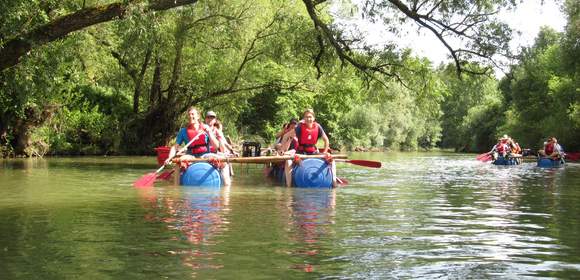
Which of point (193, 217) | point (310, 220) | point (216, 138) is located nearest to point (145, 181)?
point (216, 138)

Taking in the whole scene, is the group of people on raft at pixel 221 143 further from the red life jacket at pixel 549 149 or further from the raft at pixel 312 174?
the red life jacket at pixel 549 149

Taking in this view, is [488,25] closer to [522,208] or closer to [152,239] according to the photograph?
[522,208]

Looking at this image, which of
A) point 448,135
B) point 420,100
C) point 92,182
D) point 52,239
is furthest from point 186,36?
point 448,135

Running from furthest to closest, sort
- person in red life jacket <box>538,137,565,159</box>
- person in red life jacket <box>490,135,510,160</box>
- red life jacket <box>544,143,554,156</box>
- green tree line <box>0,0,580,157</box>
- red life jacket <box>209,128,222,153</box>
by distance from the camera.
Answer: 1. person in red life jacket <box>490,135,510,160</box>
2. red life jacket <box>544,143,554,156</box>
3. person in red life jacket <box>538,137,565,159</box>
4. green tree line <box>0,0,580,157</box>
5. red life jacket <box>209,128,222,153</box>

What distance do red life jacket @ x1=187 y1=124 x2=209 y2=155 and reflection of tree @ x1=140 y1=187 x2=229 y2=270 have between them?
1.32 metres

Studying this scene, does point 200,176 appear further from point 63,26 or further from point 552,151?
point 552,151

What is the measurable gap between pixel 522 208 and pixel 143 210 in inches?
240

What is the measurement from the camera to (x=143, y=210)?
428 inches

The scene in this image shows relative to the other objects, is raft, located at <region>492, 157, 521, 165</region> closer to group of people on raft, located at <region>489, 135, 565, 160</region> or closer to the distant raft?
the distant raft

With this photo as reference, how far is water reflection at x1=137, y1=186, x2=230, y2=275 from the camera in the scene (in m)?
6.95

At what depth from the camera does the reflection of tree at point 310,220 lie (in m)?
7.09

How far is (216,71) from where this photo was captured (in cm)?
3262

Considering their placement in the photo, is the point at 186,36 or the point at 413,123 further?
the point at 413,123

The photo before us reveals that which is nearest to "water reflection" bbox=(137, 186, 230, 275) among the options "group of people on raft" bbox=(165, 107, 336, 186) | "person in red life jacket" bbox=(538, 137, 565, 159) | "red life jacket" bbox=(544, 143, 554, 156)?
"group of people on raft" bbox=(165, 107, 336, 186)
